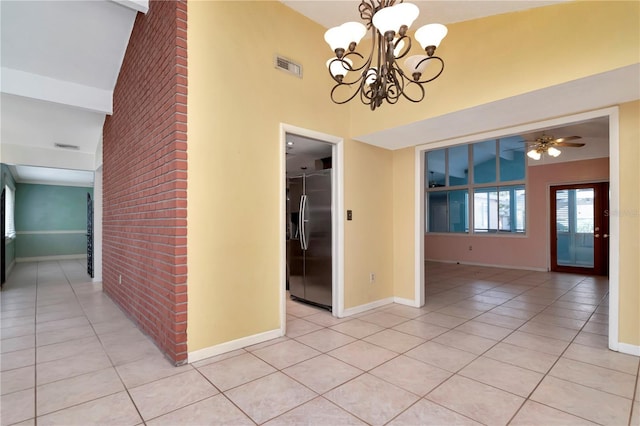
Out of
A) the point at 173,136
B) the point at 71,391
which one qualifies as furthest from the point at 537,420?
the point at 173,136

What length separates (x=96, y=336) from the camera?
3188mm

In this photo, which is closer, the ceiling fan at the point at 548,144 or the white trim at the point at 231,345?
the white trim at the point at 231,345

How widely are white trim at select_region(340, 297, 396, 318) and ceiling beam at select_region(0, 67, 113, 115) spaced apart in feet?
15.2

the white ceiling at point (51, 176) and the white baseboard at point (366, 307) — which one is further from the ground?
the white ceiling at point (51, 176)

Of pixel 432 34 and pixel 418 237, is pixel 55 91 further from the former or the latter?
pixel 418 237

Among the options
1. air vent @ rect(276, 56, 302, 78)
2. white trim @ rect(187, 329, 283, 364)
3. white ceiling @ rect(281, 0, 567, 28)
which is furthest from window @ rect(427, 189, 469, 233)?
white trim @ rect(187, 329, 283, 364)

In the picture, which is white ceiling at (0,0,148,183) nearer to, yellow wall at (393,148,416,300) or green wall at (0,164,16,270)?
green wall at (0,164,16,270)

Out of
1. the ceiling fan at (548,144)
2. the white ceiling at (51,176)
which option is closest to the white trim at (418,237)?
the ceiling fan at (548,144)

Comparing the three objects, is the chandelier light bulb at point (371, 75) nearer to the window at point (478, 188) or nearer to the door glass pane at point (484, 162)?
the window at point (478, 188)

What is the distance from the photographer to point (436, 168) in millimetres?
9453

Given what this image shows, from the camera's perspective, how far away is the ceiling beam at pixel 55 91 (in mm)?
3902

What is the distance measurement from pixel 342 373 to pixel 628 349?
8.50ft

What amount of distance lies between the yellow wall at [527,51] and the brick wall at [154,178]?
7.56 feet

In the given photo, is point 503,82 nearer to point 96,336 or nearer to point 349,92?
point 349,92
